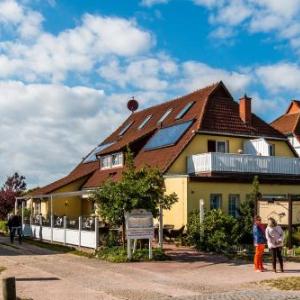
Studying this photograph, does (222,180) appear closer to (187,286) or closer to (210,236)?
(210,236)

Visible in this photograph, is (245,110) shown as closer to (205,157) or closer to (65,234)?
(205,157)

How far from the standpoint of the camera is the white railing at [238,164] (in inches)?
1110

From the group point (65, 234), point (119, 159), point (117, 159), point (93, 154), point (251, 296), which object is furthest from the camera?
point (93, 154)

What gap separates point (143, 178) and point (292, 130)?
2890cm

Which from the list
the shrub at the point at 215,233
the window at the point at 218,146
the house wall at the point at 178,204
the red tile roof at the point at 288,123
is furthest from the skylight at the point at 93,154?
the shrub at the point at 215,233

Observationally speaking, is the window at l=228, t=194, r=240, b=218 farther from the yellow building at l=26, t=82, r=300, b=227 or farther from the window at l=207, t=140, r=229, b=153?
the window at l=207, t=140, r=229, b=153

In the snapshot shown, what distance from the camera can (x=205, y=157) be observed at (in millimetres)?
28328

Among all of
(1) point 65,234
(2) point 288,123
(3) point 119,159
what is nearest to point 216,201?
(1) point 65,234

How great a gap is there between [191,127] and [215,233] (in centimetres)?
970

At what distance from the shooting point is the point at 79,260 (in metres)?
20.0

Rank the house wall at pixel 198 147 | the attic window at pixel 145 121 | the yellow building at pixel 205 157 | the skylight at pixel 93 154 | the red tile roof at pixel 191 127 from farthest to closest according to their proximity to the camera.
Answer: the skylight at pixel 93 154, the attic window at pixel 145 121, the red tile roof at pixel 191 127, the house wall at pixel 198 147, the yellow building at pixel 205 157

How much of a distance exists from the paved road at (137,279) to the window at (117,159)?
13897mm

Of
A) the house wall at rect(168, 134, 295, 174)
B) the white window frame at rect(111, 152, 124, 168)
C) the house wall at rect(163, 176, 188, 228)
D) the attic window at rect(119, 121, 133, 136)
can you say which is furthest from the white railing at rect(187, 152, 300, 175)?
the attic window at rect(119, 121, 133, 136)

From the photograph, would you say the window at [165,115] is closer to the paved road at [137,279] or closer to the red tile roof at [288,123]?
the red tile roof at [288,123]
